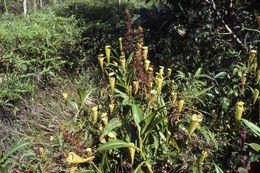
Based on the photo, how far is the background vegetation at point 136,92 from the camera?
2490 millimetres

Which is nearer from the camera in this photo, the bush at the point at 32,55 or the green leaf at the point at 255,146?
the green leaf at the point at 255,146

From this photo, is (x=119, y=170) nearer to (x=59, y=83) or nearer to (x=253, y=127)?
(x=253, y=127)

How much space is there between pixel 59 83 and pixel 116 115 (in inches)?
76.0

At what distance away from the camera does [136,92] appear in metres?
2.77

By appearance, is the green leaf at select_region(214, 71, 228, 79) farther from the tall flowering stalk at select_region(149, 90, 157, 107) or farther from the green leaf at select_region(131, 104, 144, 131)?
the green leaf at select_region(131, 104, 144, 131)

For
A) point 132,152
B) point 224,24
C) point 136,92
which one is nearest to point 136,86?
point 136,92

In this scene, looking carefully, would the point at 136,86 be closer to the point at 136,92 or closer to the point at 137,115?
the point at 136,92

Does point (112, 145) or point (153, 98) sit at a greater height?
point (153, 98)

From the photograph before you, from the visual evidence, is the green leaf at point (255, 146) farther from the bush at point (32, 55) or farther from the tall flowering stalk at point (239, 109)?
the bush at point (32, 55)

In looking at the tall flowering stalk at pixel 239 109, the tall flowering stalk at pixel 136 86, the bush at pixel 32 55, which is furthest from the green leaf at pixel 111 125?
the bush at pixel 32 55

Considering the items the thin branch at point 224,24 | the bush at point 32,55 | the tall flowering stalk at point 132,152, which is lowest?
the bush at point 32,55

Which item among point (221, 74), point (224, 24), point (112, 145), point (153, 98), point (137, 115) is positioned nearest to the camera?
point (112, 145)

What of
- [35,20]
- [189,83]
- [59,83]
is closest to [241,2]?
[189,83]

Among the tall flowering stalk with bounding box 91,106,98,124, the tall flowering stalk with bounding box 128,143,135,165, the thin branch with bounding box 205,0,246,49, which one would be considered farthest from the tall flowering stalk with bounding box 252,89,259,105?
the thin branch with bounding box 205,0,246,49
